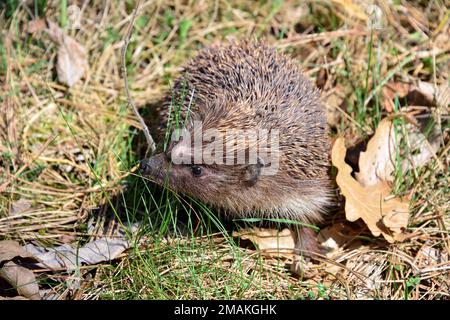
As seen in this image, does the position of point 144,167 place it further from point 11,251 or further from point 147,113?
Result: point 147,113

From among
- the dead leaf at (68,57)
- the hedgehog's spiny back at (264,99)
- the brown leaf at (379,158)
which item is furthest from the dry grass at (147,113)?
the hedgehog's spiny back at (264,99)

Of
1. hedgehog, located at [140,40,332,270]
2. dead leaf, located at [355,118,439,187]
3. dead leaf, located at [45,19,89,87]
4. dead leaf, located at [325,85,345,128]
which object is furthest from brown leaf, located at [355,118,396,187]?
dead leaf, located at [45,19,89,87]

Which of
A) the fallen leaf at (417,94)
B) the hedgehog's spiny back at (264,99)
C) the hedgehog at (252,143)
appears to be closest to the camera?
the hedgehog at (252,143)

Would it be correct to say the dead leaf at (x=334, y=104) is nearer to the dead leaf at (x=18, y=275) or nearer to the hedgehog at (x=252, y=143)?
the hedgehog at (x=252, y=143)

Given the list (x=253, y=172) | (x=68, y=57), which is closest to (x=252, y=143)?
(x=253, y=172)

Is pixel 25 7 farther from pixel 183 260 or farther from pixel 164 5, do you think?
pixel 183 260

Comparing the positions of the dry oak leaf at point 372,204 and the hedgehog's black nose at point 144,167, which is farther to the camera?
the dry oak leaf at point 372,204
